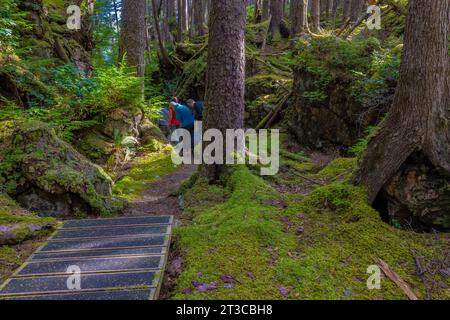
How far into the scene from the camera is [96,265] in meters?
4.16

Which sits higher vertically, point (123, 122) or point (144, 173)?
point (123, 122)

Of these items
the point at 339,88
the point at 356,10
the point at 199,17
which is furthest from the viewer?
the point at 199,17

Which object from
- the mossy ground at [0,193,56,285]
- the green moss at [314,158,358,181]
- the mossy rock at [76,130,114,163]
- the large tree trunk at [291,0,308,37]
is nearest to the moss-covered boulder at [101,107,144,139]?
the mossy rock at [76,130,114,163]

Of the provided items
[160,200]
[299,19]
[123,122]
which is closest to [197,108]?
[123,122]

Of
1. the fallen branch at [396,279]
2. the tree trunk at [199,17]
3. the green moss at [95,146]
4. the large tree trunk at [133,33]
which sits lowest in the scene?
the fallen branch at [396,279]

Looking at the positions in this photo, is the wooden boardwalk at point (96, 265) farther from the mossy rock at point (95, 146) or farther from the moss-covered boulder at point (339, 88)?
the moss-covered boulder at point (339, 88)

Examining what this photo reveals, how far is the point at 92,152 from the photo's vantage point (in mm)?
10461

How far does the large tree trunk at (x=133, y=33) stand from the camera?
1327cm

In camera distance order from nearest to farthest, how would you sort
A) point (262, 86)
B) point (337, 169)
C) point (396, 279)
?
point (396, 279) → point (337, 169) → point (262, 86)

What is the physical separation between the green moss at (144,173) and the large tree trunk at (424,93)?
20.9 feet

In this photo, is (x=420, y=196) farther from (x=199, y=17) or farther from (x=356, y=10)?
(x=199, y=17)

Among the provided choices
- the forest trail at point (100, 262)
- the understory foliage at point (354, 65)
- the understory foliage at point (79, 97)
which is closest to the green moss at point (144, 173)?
the understory foliage at point (79, 97)

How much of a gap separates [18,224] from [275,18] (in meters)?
21.6
